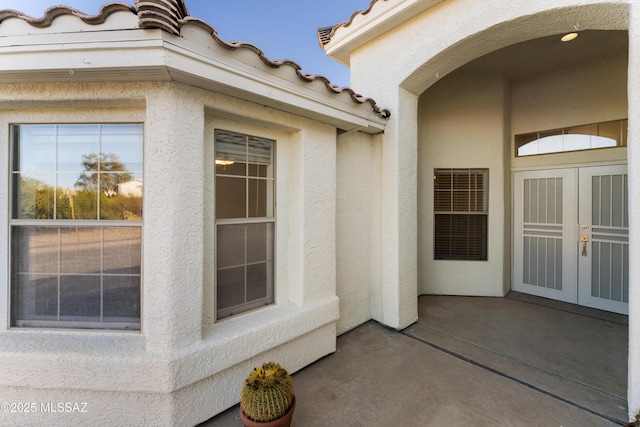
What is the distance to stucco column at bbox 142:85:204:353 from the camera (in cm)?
264

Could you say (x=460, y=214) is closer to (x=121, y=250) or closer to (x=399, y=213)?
(x=399, y=213)

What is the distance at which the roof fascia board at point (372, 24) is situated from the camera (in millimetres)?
4305

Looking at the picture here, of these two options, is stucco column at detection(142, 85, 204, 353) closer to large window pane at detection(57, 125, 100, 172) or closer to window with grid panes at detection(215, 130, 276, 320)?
window with grid panes at detection(215, 130, 276, 320)

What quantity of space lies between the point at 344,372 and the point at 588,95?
24.7 ft

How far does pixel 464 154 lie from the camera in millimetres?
6605

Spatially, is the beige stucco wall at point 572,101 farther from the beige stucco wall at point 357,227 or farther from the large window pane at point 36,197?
the large window pane at point 36,197

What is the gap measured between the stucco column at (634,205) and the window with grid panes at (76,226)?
5065 mm

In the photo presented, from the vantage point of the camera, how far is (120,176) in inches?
115

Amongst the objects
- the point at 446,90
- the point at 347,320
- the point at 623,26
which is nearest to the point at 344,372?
the point at 347,320

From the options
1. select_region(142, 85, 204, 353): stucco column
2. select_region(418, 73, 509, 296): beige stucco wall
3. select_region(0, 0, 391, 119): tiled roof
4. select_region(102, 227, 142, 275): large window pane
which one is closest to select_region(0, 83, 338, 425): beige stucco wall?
select_region(142, 85, 204, 353): stucco column

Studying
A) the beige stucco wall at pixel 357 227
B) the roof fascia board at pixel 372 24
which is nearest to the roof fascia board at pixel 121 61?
the beige stucco wall at pixel 357 227

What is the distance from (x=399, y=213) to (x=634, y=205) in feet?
Answer: 8.84

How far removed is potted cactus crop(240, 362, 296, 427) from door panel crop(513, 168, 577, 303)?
6714 mm

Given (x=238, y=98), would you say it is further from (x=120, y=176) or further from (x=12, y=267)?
(x=12, y=267)
